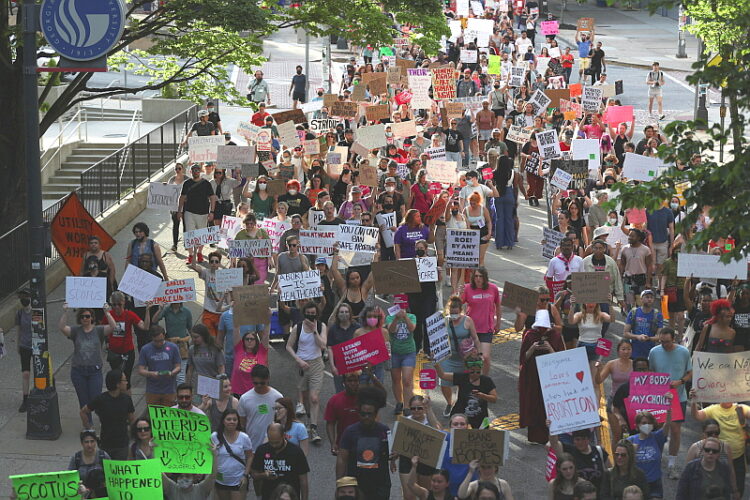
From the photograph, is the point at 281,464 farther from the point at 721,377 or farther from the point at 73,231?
the point at 73,231

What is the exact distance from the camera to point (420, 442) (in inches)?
431

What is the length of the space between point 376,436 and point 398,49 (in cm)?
3277

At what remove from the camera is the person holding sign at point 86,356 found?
13.8 metres

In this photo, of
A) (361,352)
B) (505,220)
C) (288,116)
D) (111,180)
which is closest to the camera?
(361,352)

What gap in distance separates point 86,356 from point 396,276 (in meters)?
3.99

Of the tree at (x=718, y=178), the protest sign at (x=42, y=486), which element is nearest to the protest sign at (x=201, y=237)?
the protest sign at (x=42, y=486)

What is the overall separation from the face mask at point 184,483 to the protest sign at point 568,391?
3.31 metres

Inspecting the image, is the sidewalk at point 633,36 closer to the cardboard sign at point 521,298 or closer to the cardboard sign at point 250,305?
the cardboard sign at point 521,298

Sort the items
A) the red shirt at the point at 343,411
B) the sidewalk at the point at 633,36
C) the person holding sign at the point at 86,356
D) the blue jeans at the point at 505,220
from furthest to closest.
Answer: the sidewalk at the point at 633,36
the blue jeans at the point at 505,220
the person holding sign at the point at 86,356
the red shirt at the point at 343,411

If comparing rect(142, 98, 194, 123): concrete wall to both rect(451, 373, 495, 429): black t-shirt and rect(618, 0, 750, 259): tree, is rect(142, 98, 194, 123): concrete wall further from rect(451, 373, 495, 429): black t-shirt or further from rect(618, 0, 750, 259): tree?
rect(618, 0, 750, 259): tree

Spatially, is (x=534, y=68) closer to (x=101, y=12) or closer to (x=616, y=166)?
(x=616, y=166)

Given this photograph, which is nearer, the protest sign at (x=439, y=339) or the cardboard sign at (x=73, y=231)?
the protest sign at (x=439, y=339)

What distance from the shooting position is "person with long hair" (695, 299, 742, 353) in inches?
557

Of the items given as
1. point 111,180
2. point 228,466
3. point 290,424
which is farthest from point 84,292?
point 111,180
